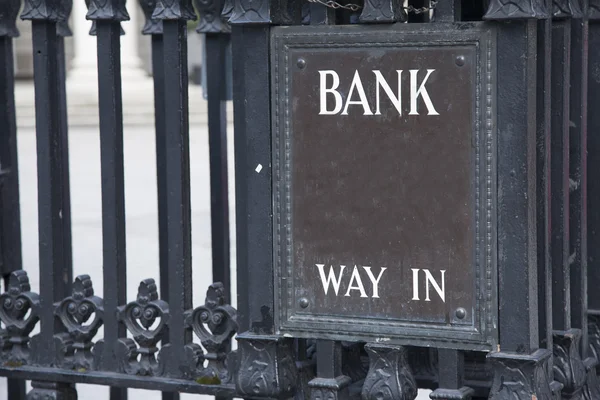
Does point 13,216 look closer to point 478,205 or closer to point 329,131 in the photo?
point 329,131

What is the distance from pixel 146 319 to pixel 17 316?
1.59ft

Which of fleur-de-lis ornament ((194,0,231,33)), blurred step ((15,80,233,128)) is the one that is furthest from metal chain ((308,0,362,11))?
blurred step ((15,80,233,128))

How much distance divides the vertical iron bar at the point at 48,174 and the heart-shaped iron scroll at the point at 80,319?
0.04 meters

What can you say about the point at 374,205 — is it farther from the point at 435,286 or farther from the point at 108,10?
the point at 108,10

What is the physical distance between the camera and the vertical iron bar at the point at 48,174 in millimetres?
3482

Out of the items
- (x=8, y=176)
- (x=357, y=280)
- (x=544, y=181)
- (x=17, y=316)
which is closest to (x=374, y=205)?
(x=357, y=280)

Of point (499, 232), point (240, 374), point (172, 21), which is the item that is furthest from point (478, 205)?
point (172, 21)

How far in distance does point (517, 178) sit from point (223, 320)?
3.56ft

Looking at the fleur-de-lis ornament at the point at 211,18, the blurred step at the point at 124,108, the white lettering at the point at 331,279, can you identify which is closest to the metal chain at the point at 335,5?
the white lettering at the point at 331,279

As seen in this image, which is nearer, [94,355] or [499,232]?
[499,232]

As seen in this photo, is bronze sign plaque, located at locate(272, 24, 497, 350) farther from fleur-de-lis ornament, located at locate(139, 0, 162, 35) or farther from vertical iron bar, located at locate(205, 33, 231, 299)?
fleur-de-lis ornament, located at locate(139, 0, 162, 35)

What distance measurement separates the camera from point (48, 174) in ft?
11.5

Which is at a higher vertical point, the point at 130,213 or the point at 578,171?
the point at 578,171

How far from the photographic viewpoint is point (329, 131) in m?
2.88
